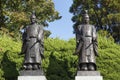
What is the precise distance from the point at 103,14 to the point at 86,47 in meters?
13.3

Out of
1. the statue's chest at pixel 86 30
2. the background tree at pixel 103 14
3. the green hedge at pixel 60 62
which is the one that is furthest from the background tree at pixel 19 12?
the statue's chest at pixel 86 30

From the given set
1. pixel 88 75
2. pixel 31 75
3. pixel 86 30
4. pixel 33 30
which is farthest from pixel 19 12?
pixel 88 75

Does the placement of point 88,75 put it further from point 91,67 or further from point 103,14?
point 103,14

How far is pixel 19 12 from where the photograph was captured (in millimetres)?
26656

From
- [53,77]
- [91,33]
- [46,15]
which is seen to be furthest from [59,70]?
[46,15]

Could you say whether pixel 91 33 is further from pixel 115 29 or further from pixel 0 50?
pixel 115 29

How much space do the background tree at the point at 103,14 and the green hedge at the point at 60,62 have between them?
857cm

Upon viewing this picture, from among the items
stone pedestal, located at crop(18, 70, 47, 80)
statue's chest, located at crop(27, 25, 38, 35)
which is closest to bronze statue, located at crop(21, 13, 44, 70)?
statue's chest, located at crop(27, 25, 38, 35)

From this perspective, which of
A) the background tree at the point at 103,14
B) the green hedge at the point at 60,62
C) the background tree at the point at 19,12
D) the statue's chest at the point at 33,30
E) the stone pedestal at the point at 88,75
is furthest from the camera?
the background tree at the point at 103,14

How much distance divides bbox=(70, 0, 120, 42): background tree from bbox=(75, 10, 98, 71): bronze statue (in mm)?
11822

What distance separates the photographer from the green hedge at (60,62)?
18922mm

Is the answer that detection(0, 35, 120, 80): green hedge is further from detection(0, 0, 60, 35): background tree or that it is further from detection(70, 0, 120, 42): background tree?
detection(70, 0, 120, 42): background tree

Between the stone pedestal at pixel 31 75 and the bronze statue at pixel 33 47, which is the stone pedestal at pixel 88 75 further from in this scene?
the bronze statue at pixel 33 47

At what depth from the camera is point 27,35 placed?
16109 millimetres
